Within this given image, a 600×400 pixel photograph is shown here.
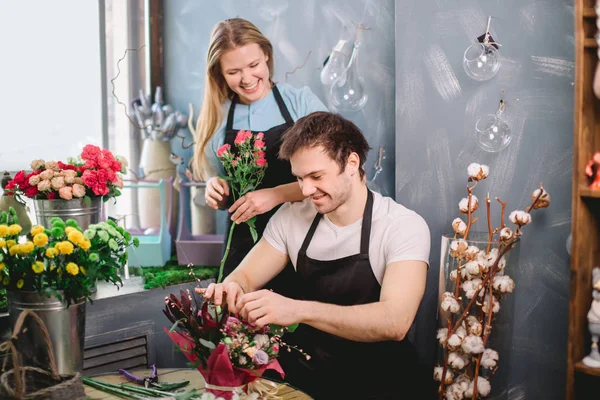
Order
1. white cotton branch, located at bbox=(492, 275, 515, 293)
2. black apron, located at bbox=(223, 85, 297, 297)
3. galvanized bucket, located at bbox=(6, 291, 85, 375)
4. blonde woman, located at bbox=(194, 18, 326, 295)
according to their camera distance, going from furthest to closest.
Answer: black apron, located at bbox=(223, 85, 297, 297)
blonde woman, located at bbox=(194, 18, 326, 295)
white cotton branch, located at bbox=(492, 275, 515, 293)
galvanized bucket, located at bbox=(6, 291, 85, 375)

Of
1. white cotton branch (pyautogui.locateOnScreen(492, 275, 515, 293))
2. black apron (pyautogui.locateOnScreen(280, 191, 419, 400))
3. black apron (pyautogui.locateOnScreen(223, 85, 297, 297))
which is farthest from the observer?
black apron (pyautogui.locateOnScreen(223, 85, 297, 297))

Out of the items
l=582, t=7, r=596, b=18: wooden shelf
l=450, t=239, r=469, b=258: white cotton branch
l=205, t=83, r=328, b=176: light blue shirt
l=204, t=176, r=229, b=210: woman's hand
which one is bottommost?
l=450, t=239, r=469, b=258: white cotton branch

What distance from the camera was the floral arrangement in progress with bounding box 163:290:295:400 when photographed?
1894 mm

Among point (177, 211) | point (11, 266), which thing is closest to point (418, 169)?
point (177, 211)

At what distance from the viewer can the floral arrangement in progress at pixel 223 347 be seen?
1.89 metres

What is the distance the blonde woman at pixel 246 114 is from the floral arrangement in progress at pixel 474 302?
652mm

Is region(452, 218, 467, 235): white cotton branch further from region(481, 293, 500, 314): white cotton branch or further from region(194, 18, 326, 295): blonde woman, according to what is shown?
region(194, 18, 326, 295): blonde woman

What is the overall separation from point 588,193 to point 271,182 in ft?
4.15

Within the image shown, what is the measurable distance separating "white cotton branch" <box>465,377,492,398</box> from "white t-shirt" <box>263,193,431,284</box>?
0.54 meters

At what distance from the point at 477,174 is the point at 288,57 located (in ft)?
4.37

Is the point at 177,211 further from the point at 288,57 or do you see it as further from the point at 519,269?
the point at 519,269

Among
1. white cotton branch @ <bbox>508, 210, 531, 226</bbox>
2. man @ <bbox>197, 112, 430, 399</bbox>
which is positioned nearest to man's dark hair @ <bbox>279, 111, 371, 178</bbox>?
man @ <bbox>197, 112, 430, 399</bbox>

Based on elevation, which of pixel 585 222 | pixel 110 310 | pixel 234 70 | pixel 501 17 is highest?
pixel 501 17

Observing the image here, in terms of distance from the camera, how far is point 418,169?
121 inches
